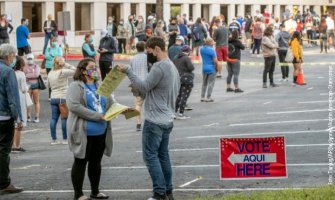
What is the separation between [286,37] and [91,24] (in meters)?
24.3

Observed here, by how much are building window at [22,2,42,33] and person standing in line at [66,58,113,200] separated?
37.0 m

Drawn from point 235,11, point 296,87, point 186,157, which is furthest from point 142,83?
point 235,11

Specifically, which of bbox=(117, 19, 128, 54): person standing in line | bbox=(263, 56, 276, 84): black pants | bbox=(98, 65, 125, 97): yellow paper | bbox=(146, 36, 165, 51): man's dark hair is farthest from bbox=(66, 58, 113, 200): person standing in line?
bbox=(117, 19, 128, 54): person standing in line

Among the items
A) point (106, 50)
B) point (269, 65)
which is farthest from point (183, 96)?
point (269, 65)

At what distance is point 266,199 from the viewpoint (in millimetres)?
10367

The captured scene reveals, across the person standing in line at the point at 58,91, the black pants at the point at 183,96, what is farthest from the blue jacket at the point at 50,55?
the person standing in line at the point at 58,91

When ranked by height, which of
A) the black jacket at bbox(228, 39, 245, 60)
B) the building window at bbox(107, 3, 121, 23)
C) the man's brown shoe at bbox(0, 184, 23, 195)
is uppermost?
the building window at bbox(107, 3, 121, 23)

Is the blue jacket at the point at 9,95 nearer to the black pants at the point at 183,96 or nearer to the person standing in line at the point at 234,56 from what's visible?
the black pants at the point at 183,96

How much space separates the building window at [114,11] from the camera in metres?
54.6

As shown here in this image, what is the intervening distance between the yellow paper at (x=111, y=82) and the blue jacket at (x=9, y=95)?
1663mm

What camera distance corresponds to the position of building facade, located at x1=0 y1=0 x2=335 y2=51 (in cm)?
4662

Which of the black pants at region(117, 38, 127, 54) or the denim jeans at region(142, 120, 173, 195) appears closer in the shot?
the denim jeans at region(142, 120, 173, 195)

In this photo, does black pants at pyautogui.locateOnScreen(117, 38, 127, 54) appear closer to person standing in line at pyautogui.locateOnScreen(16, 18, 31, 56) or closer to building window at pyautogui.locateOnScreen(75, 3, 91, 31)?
building window at pyautogui.locateOnScreen(75, 3, 91, 31)

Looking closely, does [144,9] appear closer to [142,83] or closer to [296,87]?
[296,87]
